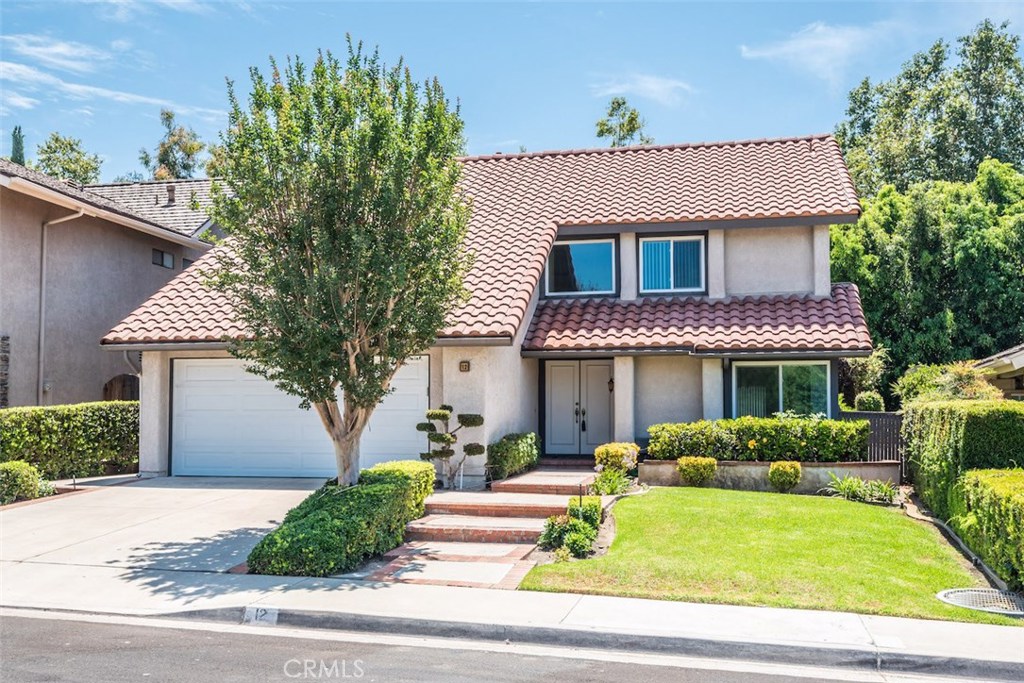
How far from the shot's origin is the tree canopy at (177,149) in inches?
1833

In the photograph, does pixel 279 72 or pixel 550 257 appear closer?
pixel 279 72

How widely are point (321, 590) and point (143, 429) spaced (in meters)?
9.61

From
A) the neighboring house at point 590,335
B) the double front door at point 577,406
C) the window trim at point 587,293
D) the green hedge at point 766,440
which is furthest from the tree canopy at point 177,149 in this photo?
the green hedge at point 766,440

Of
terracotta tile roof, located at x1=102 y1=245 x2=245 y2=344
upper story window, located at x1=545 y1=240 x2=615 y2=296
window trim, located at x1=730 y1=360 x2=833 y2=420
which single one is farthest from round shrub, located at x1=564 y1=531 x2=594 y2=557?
upper story window, located at x1=545 y1=240 x2=615 y2=296

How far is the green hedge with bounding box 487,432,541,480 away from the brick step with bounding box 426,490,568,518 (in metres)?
1.26

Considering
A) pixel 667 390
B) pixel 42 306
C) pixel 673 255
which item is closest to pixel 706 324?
pixel 667 390

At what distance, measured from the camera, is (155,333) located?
16.4m

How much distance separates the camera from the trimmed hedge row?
31.5ft

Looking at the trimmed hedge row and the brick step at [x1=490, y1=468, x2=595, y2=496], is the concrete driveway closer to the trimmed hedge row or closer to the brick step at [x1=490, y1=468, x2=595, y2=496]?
the trimmed hedge row

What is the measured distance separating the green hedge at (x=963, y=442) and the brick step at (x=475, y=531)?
577 centimetres

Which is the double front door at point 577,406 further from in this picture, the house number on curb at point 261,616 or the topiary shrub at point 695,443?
the house number on curb at point 261,616

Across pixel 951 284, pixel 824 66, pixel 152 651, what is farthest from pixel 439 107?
pixel 824 66

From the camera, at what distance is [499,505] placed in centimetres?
1262

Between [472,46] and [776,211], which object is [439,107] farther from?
[776,211]
